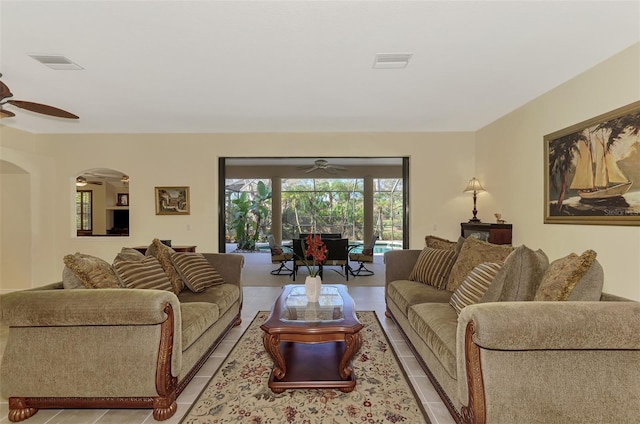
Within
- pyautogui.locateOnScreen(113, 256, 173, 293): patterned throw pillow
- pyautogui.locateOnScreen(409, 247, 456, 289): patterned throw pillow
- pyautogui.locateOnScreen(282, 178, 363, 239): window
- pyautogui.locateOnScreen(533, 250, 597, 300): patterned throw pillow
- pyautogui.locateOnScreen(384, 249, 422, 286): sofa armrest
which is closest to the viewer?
pyautogui.locateOnScreen(533, 250, 597, 300): patterned throw pillow

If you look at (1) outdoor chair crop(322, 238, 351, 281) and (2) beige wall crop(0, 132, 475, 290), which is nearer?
(2) beige wall crop(0, 132, 475, 290)

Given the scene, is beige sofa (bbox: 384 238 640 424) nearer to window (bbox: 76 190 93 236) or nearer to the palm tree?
the palm tree

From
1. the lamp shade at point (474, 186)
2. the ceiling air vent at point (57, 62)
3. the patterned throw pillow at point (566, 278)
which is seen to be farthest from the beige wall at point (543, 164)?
the ceiling air vent at point (57, 62)

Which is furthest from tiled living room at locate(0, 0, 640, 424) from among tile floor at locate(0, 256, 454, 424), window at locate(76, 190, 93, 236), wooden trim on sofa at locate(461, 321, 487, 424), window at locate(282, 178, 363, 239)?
window at locate(76, 190, 93, 236)

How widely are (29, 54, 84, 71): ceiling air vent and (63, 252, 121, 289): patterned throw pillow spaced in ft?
6.24

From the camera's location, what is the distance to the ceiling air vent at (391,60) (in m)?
2.80

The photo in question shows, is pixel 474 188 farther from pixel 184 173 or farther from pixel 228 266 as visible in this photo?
pixel 184 173

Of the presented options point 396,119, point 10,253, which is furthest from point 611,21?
point 10,253

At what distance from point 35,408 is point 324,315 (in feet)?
6.43

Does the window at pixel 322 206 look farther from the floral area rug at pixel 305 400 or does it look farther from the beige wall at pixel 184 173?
the floral area rug at pixel 305 400

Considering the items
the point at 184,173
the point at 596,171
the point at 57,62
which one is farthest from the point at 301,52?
the point at 184,173

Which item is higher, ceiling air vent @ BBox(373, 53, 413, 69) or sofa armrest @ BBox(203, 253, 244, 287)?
ceiling air vent @ BBox(373, 53, 413, 69)

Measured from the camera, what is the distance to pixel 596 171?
3.02 metres

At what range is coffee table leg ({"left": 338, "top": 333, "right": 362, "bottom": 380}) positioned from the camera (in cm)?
221
